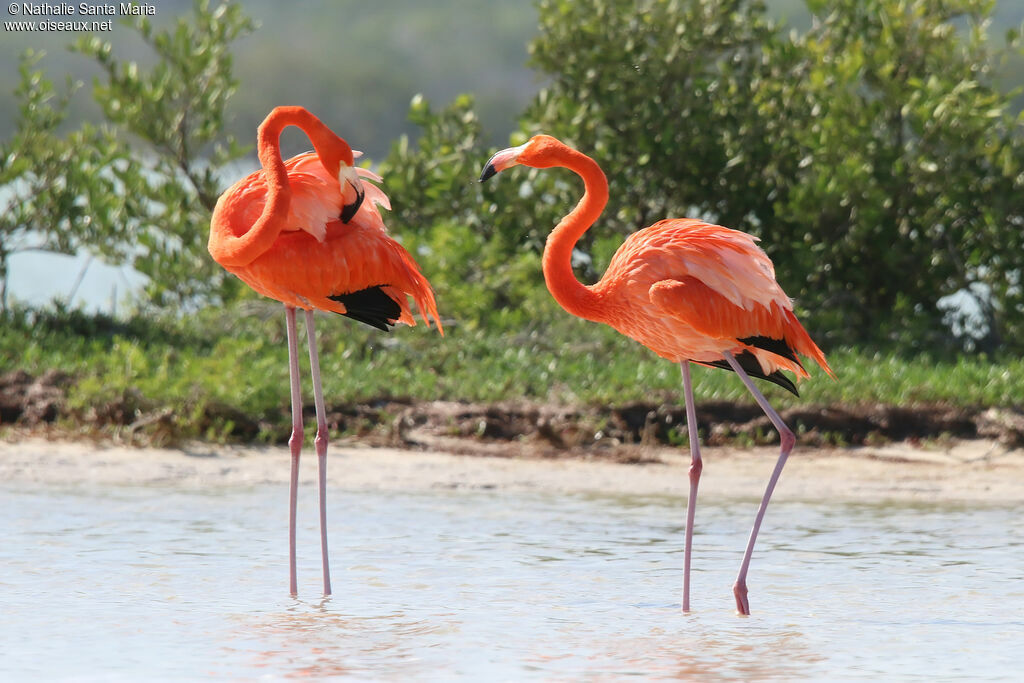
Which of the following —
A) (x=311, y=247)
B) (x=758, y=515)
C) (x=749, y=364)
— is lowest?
(x=758, y=515)

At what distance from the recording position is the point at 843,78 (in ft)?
28.3

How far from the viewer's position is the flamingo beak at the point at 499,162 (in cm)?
406

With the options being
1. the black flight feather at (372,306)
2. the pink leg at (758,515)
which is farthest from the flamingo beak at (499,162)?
the pink leg at (758,515)

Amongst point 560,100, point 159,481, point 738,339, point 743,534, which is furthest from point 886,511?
point 560,100

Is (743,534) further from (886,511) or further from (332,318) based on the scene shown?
(332,318)

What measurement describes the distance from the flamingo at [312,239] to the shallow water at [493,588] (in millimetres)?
470

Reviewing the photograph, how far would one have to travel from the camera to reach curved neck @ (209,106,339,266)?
13.9 ft

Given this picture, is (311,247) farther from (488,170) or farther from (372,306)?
(488,170)

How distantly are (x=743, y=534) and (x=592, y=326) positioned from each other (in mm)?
2963

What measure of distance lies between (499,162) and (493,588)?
4.94 ft

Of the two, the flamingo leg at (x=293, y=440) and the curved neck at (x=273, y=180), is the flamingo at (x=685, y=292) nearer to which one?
the curved neck at (x=273, y=180)

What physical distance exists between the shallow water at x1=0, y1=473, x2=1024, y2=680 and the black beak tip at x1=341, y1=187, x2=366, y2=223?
1.27m

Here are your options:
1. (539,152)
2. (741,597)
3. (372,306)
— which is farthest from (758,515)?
(372,306)

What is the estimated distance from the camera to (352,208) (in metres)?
4.43
